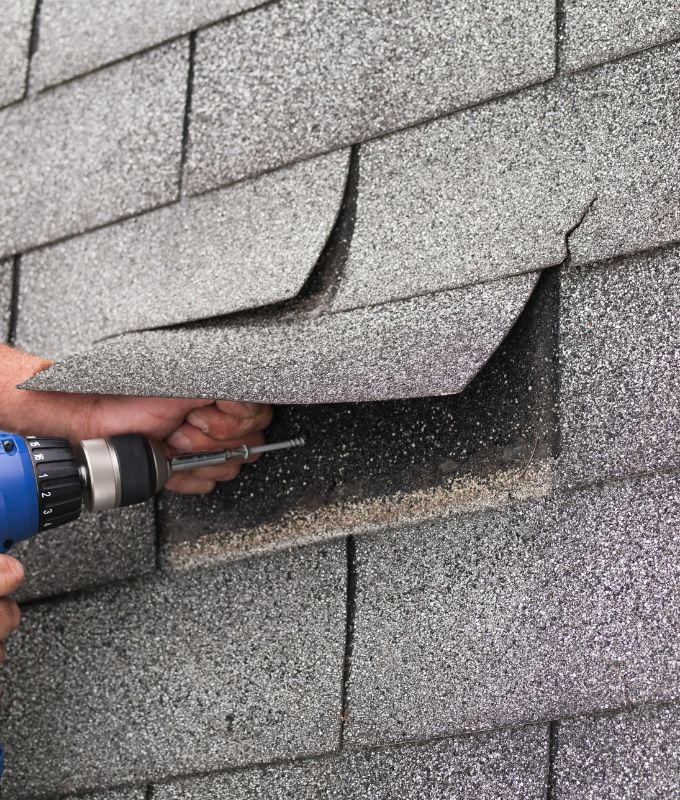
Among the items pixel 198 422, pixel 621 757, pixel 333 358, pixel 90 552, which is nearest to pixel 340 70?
pixel 333 358

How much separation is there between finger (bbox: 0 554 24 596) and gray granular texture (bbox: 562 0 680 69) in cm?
121

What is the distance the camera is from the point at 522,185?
58.0 inches

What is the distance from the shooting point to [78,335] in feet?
6.08

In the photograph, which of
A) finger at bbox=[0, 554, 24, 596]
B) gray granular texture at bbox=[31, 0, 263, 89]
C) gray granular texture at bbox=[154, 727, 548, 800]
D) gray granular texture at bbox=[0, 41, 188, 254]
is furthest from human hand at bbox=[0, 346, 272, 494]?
gray granular texture at bbox=[31, 0, 263, 89]

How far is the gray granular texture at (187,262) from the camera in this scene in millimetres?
1632

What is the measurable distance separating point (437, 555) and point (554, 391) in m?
0.32

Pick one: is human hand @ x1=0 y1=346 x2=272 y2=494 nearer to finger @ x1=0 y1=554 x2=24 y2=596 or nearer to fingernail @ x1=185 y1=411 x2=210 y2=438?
fingernail @ x1=185 y1=411 x2=210 y2=438

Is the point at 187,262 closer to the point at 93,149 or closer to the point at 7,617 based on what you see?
the point at 93,149

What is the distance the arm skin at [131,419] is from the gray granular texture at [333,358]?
14 centimetres

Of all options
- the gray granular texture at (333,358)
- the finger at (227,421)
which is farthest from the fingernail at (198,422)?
the gray granular texture at (333,358)

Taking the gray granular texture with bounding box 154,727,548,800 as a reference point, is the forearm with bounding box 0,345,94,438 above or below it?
above

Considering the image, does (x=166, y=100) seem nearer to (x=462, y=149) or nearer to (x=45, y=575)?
(x=462, y=149)

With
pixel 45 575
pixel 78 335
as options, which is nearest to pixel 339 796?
pixel 45 575

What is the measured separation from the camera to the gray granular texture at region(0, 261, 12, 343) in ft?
6.47
